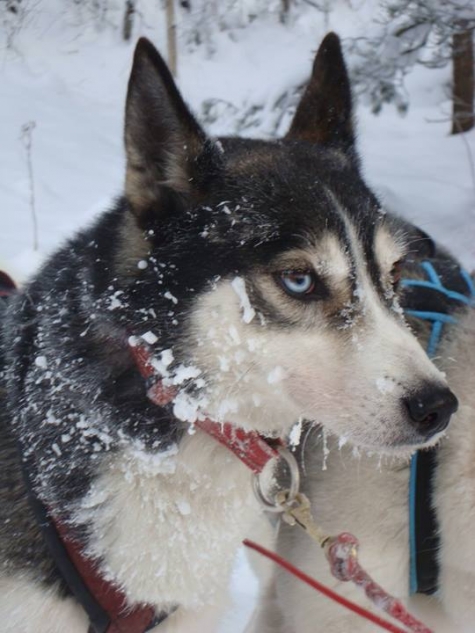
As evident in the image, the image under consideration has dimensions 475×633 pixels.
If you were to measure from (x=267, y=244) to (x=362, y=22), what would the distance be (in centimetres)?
1132

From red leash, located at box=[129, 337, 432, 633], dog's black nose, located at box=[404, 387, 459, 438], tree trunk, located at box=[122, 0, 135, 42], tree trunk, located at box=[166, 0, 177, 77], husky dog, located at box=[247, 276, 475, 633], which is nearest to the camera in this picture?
dog's black nose, located at box=[404, 387, 459, 438]

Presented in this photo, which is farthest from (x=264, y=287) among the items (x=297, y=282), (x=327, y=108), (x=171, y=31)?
(x=171, y=31)

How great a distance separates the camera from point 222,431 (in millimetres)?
1580

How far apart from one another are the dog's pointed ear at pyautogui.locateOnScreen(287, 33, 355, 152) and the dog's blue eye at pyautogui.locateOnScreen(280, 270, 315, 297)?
57cm

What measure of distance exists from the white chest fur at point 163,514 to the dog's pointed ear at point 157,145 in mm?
534

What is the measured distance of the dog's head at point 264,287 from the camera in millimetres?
1476

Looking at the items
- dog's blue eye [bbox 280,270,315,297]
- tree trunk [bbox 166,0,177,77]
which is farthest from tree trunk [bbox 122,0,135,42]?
dog's blue eye [bbox 280,270,315,297]

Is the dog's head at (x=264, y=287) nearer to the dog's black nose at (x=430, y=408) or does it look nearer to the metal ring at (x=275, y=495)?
the dog's black nose at (x=430, y=408)

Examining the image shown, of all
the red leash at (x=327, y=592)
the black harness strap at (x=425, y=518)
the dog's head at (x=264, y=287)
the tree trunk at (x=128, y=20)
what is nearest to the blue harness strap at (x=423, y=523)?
the black harness strap at (x=425, y=518)

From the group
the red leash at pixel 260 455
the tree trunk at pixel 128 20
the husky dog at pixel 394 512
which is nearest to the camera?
the red leash at pixel 260 455

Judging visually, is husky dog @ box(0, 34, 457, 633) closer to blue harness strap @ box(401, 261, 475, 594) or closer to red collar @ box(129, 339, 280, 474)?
red collar @ box(129, 339, 280, 474)

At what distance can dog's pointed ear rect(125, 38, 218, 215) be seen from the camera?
155 cm

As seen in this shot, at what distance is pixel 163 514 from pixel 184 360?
0.35 metres

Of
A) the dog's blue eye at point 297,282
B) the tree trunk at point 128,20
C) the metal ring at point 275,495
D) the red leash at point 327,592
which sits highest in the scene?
the dog's blue eye at point 297,282
